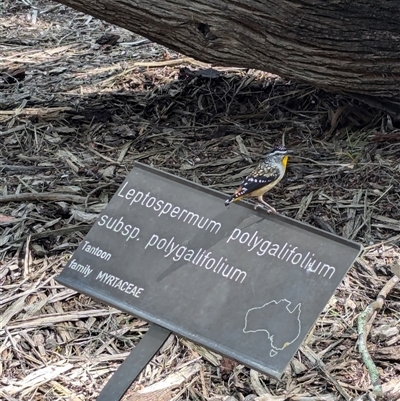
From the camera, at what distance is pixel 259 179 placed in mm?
3406

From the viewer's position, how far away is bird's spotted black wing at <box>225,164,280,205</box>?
3.29m

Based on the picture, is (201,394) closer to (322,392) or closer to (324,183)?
(322,392)

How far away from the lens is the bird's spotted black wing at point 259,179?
3289 mm

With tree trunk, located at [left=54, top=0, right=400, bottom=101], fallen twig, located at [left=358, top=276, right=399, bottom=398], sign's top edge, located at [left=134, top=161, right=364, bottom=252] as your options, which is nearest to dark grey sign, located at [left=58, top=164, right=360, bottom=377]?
sign's top edge, located at [left=134, top=161, right=364, bottom=252]

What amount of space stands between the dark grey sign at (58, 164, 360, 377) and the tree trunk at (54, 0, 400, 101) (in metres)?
2.30

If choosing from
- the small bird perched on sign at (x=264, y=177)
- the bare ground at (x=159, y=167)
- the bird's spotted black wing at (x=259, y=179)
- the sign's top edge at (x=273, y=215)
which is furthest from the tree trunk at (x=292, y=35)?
the sign's top edge at (x=273, y=215)

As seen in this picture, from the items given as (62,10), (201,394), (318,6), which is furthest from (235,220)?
(62,10)

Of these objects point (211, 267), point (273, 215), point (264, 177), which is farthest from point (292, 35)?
point (211, 267)

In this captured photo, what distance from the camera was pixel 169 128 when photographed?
5.87 metres

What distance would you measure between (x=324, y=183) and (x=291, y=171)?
27cm

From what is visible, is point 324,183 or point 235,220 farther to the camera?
point 324,183

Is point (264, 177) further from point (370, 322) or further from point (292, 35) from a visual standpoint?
point (292, 35)

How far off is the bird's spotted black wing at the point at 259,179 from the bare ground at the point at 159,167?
32.1 inches

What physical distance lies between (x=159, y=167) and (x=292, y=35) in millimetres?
1313
